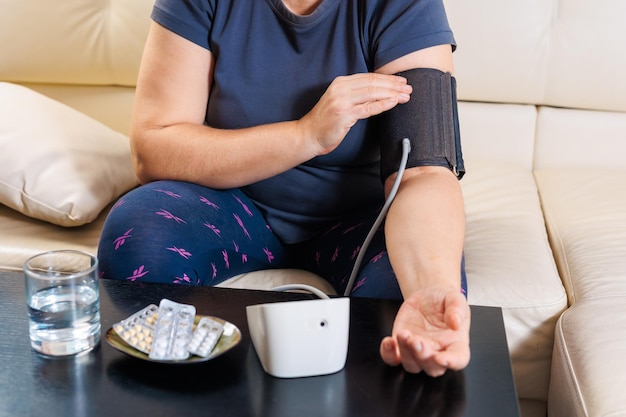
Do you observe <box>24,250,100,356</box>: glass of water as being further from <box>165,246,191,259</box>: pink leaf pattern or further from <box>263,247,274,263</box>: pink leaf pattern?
<box>263,247,274,263</box>: pink leaf pattern

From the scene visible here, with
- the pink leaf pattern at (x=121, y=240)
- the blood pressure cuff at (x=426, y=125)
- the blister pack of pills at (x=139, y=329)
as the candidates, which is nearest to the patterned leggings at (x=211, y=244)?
the pink leaf pattern at (x=121, y=240)

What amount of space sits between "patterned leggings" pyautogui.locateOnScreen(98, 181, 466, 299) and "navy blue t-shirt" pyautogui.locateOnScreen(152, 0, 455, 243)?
0.30 ft

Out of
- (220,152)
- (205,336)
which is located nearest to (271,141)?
(220,152)

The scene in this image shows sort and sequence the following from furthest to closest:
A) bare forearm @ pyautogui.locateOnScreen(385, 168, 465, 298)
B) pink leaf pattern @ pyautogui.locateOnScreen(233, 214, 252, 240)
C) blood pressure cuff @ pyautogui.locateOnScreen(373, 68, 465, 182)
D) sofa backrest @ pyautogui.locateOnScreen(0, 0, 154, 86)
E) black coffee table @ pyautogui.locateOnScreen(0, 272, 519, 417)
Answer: sofa backrest @ pyautogui.locateOnScreen(0, 0, 154, 86)
pink leaf pattern @ pyautogui.locateOnScreen(233, 214, 252, 240)
blood pressure cuff @ pyautogui.locateOnScreen(373, 68, 465, 182)
bare forearm @ pyautogui.locateOnScreen(385, 168, 465, 298)
black coffee table @ pyautogui.locateOnScreen(0, 272, 519, 417)

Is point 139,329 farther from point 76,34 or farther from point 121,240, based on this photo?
point 76,34

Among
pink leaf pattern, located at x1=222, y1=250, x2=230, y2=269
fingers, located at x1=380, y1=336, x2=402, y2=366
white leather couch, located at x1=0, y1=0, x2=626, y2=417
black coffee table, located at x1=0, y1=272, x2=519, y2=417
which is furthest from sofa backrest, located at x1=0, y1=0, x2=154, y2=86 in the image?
fingers, located at x1=380, y1=336, x2=402, y2=366

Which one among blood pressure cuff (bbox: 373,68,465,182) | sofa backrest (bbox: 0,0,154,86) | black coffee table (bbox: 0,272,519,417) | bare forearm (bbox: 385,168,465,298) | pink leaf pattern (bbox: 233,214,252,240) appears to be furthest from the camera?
sofa backrest (bbox: 0,0,154,86)

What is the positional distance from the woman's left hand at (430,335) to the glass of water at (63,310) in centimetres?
31

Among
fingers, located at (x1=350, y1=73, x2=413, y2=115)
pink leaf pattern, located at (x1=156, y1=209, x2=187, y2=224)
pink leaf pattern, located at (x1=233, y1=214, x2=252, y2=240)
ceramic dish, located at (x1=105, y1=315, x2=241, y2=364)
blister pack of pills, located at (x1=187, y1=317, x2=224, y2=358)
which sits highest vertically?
fingers, located at (x1=350, y1=73, x2=413, y2=115)

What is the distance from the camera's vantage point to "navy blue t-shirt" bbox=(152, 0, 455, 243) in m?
1.32

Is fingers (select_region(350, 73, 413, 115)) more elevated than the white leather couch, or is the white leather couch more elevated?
fingers (select_region(350, 73, 413, 115))

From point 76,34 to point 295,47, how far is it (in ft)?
2.59

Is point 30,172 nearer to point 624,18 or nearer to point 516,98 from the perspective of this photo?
point 516,98

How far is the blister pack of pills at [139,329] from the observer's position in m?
0.85
